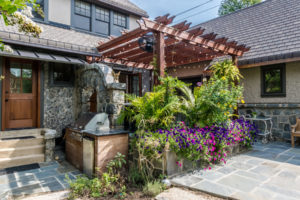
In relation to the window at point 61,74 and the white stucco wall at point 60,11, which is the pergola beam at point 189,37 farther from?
the white stucco wall at point 60,11

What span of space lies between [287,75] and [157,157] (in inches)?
208

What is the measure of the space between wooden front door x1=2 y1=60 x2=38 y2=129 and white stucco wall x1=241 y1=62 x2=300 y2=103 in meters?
6.92

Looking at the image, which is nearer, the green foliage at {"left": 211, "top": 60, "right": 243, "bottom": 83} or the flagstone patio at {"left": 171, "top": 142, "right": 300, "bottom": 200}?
the flagstone patio at {"left": 171, "top": 142, "right": 300, "bottom": 200}

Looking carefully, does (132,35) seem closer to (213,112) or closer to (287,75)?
(213,112)

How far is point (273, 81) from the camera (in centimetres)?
621

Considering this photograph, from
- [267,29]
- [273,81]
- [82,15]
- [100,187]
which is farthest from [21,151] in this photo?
[267,29]

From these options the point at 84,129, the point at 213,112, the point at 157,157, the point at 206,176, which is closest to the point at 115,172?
the point at 157,157

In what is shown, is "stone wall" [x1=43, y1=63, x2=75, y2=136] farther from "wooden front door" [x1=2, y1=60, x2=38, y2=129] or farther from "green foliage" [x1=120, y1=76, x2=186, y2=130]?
"green foliage" [x1=120, y1=76, x2=186, y2=130]

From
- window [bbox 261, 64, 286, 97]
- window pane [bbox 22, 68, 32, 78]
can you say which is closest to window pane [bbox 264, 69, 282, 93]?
window [bbox 261, 64, 286, 97]

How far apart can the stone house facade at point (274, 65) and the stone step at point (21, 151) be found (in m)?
6.39

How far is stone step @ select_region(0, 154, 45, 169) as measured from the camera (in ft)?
13.2

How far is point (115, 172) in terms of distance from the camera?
3.36 m

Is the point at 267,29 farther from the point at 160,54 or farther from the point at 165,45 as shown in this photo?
the point at 160,54

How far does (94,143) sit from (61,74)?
3.61 m
